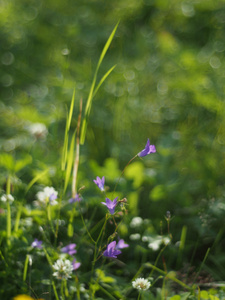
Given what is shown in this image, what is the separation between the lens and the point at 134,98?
234 cm

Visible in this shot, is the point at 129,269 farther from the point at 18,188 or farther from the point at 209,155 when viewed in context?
the point at 209,155

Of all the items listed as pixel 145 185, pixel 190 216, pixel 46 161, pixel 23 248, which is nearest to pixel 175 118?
pixel 145 185

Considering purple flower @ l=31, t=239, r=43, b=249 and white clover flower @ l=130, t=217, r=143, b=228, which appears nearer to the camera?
purple flower @ l=31, t=239, r=43, b=249

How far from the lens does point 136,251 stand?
159 cm

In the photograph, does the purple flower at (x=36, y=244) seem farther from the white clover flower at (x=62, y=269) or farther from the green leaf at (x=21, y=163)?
the green leaf at (x=21, y=163)

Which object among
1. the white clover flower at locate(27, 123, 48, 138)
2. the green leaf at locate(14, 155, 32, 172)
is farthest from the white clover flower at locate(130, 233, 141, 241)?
the white clover flower at locate(27, 123, 48, 138)

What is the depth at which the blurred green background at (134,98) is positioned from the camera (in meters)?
1.72

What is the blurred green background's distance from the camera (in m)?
1.72

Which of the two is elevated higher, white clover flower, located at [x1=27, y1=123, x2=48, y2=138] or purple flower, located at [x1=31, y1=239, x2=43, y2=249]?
→ purple flower, located at [x1=31, y1=239, x2=43, y2=249]

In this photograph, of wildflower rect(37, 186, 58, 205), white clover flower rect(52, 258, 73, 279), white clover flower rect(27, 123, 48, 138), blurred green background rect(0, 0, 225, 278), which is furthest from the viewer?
white clover flower rect(27, 123, 48, 138)

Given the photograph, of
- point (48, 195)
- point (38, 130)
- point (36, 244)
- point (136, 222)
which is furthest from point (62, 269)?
point (38, 130)

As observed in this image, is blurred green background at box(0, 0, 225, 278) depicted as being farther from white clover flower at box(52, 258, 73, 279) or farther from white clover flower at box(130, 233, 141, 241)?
white clover flower at box(52, 258, 73, 279)

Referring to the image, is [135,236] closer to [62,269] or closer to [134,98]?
[62,269]

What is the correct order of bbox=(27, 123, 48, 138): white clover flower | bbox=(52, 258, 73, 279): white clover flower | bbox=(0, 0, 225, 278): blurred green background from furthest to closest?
bbox=(27, 123, 48, 138): white clover flower
bbox=(0, 0, 225, 278): blurred green background
bbox=(52, 258, 73, 279): white clover flower
